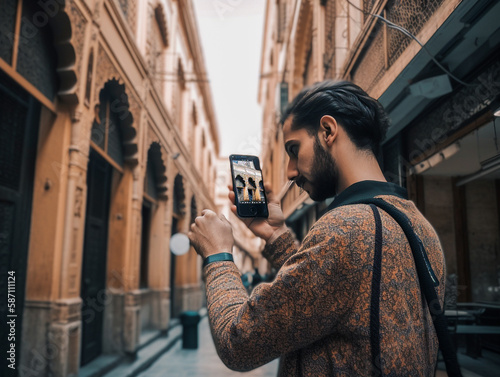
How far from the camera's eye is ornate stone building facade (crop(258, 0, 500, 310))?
9.16 ft

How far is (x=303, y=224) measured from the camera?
37.2 feet

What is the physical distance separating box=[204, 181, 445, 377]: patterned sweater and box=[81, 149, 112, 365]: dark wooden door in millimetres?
6547

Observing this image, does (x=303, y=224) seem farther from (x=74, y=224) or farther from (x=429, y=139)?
(x=429, y=139)

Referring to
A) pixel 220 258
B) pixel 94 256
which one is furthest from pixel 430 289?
pixel 94 256

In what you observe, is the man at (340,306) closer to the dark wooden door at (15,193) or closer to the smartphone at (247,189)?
the smartphone at (247,189)

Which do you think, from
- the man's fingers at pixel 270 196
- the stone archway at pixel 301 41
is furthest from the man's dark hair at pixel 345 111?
the stone archway at pixel 301 41

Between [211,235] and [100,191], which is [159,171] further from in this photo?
[211,235]

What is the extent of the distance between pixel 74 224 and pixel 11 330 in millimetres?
1375

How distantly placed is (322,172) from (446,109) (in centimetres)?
259

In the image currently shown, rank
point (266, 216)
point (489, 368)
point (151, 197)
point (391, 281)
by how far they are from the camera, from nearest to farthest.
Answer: point (391, 281), point (266, 216), point (489, 368), point (151, 197)

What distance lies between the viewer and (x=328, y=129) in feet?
4.02

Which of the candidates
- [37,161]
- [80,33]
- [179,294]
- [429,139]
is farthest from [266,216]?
[179,294]

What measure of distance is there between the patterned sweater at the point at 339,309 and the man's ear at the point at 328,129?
0.73 feet

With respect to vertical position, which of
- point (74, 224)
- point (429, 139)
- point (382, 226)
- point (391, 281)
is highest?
point (429, 139)
